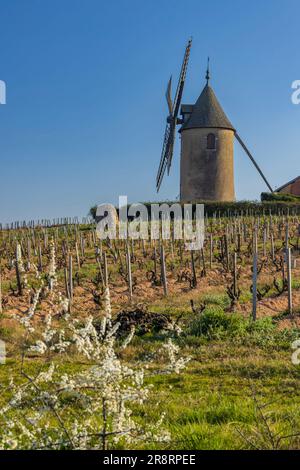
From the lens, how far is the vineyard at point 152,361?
13.0 feet

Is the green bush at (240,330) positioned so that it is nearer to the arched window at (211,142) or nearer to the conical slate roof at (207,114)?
the arched window at (211,142)

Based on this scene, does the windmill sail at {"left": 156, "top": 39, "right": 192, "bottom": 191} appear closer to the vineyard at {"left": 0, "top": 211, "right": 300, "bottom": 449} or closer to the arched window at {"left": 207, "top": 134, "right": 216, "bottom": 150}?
the arched window at {"left": 207, "top": 134, "right": 216, "bottom": 150}

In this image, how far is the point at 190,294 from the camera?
15.6m

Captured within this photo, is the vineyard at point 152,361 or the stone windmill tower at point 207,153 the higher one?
the stone windmill tower at point 207,153

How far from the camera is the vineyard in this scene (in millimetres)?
3959

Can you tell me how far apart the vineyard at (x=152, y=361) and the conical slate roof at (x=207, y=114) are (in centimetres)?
2088

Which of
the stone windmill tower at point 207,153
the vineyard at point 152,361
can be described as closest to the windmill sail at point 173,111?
the stone windmill tower at point 207,153

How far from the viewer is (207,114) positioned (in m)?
41.4

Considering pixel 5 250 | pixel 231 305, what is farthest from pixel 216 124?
pixel 231 305

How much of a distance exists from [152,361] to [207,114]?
118ft

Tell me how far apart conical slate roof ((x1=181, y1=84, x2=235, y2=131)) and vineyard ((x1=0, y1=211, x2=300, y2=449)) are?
20884 mm

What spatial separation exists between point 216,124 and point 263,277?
25.1m
